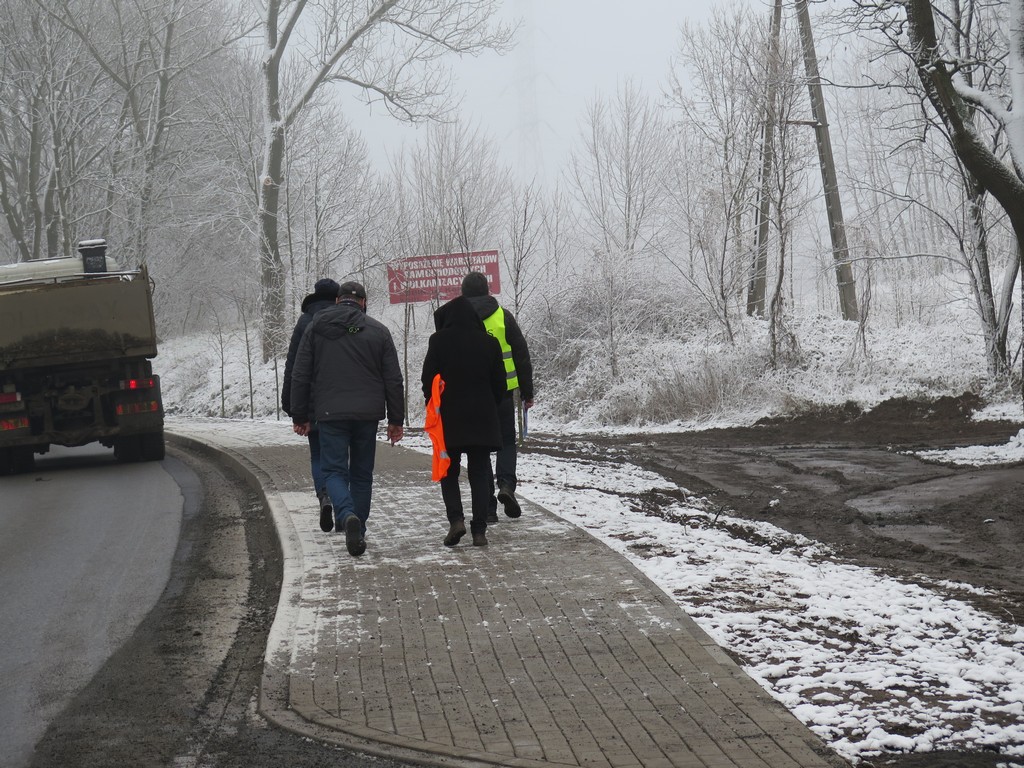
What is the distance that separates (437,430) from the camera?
7875 mm

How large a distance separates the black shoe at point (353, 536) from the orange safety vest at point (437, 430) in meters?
0.69

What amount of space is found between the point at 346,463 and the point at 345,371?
653 mm

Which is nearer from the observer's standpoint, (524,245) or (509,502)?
(509,502)

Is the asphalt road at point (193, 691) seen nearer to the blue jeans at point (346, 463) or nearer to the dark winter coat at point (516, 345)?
the blue jeans at point (346, 463)

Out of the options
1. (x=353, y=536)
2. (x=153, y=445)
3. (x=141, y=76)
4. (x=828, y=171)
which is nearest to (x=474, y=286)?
(x=353, y=536)

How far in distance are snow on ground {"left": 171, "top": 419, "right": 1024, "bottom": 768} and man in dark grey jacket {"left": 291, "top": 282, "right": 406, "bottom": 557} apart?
1750 millimetres

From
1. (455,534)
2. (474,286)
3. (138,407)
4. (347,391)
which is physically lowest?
(455,534)

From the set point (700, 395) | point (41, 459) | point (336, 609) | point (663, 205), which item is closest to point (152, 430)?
point (41, 459)

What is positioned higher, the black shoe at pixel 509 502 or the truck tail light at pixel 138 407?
the truck tail light at pixel 138 407

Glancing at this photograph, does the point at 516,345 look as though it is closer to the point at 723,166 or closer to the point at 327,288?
the point at 327,288

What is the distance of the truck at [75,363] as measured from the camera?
15.7 metres

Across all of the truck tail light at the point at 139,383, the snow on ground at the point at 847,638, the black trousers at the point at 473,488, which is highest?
the truck tail light at the point at 139,383

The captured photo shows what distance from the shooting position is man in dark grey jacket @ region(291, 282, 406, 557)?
7820 millimetres

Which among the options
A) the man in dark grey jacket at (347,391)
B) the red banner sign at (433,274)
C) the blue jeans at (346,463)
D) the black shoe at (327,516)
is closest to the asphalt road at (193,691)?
the black shoe at (327,516)
